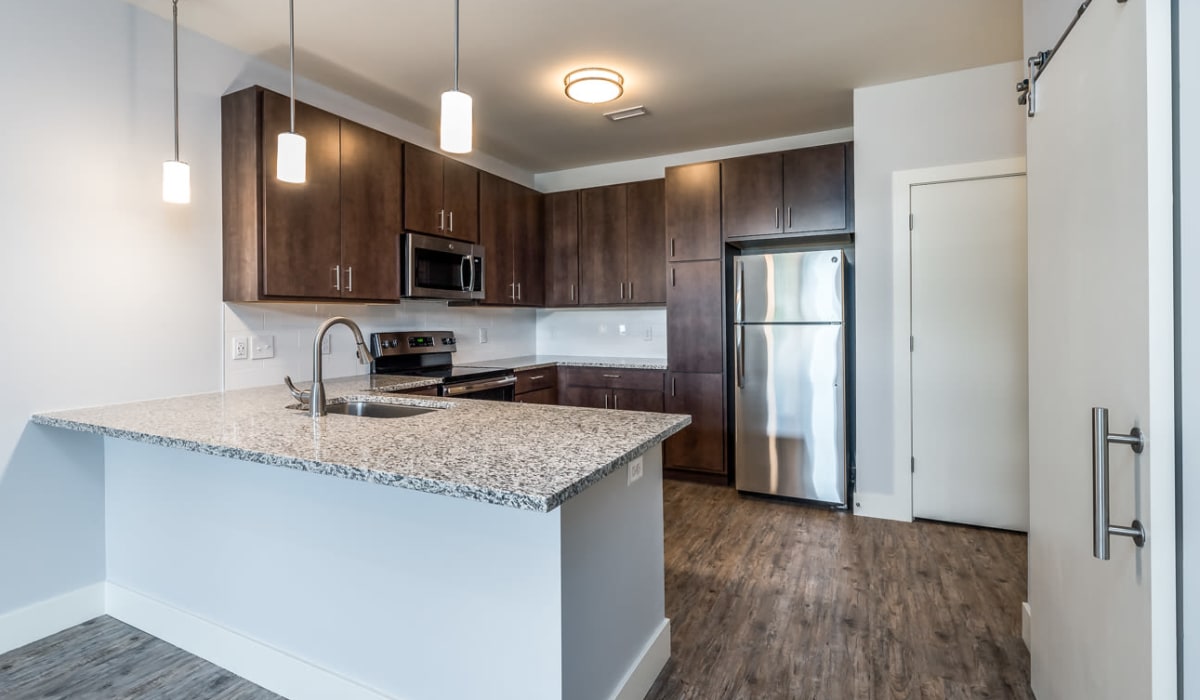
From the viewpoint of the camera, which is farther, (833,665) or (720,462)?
(720,462)

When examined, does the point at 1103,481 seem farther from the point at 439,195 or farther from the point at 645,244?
the point at 645,244

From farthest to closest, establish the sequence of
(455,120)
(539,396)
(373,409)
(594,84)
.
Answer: (539,396) < (594,84) < (373,409) < (455,120)

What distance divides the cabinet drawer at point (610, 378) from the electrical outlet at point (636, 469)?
234 centimetres

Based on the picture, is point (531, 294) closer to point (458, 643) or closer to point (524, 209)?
point (524, 209)

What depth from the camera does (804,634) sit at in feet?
6.80

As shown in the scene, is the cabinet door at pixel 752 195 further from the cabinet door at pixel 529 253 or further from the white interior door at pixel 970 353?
the cabinet door at pixel 529 253

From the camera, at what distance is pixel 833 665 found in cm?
189

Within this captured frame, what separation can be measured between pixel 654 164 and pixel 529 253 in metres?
1.31

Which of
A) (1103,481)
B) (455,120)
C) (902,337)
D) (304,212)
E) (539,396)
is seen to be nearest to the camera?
(1103,481)

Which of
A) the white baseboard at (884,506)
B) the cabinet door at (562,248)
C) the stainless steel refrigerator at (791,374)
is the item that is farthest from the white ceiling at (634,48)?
the white baseboard at (884,506)

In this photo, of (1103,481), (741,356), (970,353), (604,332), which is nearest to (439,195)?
(604,332)

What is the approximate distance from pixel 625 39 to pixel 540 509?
2.47 metres

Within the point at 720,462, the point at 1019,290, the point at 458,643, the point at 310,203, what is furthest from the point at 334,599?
the point at 1019,290

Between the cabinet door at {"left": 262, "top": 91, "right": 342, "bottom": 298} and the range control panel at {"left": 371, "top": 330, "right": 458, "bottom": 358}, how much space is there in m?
0.65
